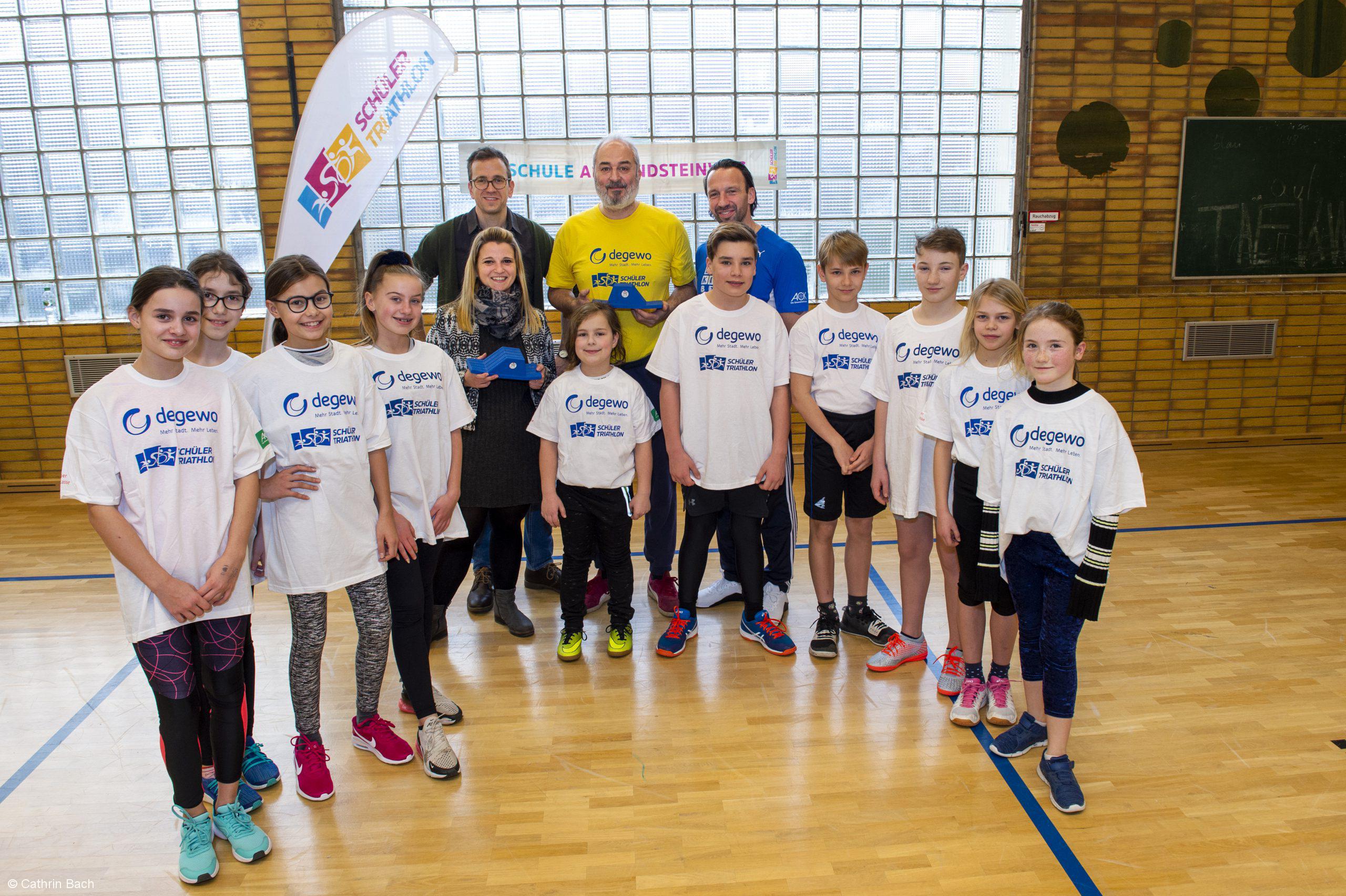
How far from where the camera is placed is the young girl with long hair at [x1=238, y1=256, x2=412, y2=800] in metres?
1.96

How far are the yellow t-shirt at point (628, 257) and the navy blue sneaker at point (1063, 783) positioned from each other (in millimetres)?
1821

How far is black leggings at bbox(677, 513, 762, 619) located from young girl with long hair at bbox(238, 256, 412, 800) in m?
1.04

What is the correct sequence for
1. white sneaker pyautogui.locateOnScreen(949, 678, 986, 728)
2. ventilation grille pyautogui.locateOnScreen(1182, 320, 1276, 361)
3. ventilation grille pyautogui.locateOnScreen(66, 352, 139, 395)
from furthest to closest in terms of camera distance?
ventilation grille pyautogui.locateOnScreen(1182, 320, 1276, 361) < ventilation grille pyautogui.locateOnScreen(66, 352, 139, 395) < white sneaker pyautogui.locateOnScreen(949, 678, 986, 728)

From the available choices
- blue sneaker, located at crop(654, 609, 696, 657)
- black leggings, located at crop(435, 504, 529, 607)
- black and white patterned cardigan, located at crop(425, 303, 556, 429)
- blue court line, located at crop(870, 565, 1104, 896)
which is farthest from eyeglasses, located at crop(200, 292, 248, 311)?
blue court line, located at crop(870, 565, 1104, 896)

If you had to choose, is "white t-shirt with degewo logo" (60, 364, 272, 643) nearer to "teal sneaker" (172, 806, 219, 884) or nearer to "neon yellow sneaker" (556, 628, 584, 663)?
"teal sneaker" (172, 806, 219, 884)

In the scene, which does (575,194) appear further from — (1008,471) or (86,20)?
(1008,471)

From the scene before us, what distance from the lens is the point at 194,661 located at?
6.14ft

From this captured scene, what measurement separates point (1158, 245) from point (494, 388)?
4768 mm

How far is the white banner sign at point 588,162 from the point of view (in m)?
5.25

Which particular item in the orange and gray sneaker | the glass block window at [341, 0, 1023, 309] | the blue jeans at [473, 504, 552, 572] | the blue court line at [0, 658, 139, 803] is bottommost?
the blue court line at [0, 658, 139, 803]

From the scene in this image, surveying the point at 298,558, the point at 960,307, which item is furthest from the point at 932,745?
the point at 298,558

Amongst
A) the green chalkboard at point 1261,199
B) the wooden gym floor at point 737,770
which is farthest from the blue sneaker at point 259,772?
the green chalkboard at point 1261,199

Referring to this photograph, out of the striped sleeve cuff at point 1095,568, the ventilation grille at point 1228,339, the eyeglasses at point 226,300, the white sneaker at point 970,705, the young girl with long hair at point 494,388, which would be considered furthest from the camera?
the ventilation grille at point 1228,339

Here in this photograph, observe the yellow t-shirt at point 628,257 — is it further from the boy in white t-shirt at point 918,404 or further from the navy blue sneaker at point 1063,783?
the navy blue sneaker at point 1063,783
